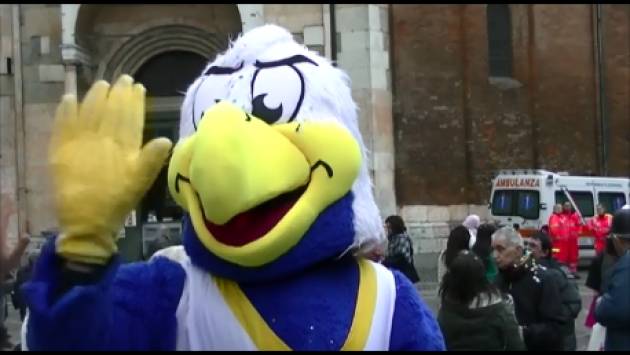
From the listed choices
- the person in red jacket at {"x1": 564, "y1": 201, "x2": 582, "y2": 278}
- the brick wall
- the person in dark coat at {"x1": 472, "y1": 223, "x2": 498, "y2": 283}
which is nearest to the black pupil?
the person in dark coat at {"x1": 472, "y1": 223, "x2": 498, "y2": 283}

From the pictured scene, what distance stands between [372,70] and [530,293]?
11.2m

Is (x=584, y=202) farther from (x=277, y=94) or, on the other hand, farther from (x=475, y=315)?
(x=277, y=94)

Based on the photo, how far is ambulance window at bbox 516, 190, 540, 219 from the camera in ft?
54.6

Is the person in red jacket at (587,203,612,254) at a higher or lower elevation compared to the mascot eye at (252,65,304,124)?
lower

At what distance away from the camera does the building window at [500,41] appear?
60.8 feet

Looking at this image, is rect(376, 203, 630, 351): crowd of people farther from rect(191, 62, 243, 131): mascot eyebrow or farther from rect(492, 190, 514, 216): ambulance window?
rect(492, 190, 514, 216): ambulance window

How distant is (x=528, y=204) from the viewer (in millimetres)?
16766

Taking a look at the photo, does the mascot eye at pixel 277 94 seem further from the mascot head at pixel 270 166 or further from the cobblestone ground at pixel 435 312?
the cobblestone ground at pixel 435 312

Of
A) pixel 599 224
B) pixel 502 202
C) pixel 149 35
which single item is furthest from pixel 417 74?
pixel 149 35

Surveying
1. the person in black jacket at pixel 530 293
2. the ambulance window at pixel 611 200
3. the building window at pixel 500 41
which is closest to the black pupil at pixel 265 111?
the person in black jacket at pixel 530 293

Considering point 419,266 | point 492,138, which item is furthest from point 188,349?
Result: point 492,138

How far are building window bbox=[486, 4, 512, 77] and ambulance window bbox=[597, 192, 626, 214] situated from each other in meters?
3.15

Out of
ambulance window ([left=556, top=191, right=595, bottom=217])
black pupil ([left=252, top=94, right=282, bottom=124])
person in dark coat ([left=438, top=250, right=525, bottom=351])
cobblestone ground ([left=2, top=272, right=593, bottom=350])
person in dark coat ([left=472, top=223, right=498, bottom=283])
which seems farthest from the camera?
ambulance window ([left=556, top=191, right=595, bottom=217])

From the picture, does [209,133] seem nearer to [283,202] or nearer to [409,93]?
[283,202]
